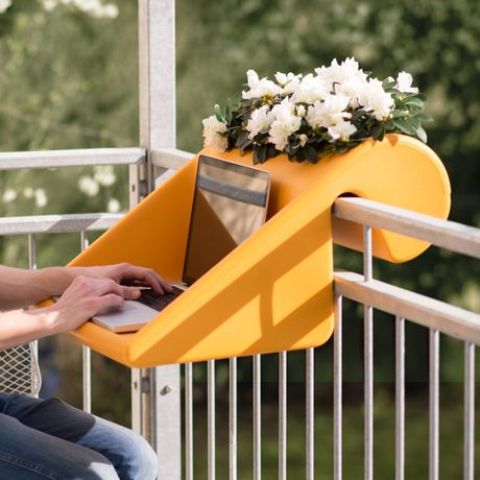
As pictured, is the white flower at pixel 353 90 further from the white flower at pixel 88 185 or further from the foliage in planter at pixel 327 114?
the white flower at pixel 88 185

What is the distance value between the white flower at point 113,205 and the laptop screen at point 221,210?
4305 millimetres

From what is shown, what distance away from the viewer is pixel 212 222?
10.2ft

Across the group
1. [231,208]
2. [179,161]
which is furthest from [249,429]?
[231,208]

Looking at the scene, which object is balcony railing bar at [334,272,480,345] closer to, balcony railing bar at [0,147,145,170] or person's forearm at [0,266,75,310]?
person's forearm at [0,266,75,310]

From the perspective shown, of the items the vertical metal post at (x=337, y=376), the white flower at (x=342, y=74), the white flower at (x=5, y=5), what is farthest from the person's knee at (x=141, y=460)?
the white flower at (x=5, y=5)

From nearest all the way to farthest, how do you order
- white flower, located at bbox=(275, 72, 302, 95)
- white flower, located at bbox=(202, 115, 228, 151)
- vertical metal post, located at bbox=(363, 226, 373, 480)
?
vertical metal post, located at bbox=(363, 226, 373, 480), white flower, located at bbox=(275, 72, 302, 95), white flower, located at bbox=(202, 115, 228, 151)

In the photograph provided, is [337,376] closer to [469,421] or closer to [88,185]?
[469,421]

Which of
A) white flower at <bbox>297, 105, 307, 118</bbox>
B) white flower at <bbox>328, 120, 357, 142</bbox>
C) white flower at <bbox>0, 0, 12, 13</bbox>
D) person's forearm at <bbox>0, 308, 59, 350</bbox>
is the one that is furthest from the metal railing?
white flower at <bbox>0, 0, 12, 13</bbox>

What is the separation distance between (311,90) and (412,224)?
0.43m

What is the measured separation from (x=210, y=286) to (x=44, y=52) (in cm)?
506

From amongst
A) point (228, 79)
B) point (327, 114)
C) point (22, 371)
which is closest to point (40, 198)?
point (228, 79)

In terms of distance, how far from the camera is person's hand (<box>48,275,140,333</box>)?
2750 mm

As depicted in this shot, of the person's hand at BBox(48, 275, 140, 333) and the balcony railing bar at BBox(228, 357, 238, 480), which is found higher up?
the person's hand at BBox(48, 275, 140, 333)

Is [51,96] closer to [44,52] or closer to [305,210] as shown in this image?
[44,52]
